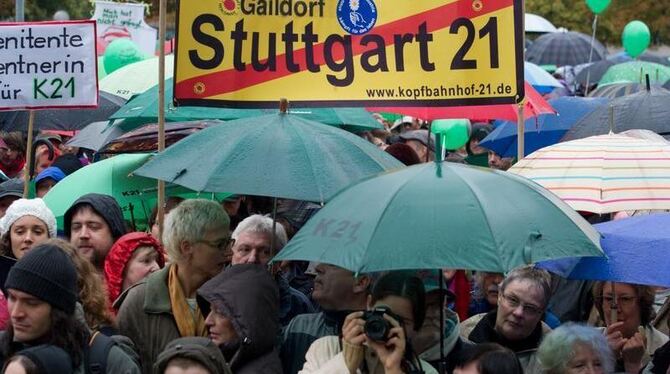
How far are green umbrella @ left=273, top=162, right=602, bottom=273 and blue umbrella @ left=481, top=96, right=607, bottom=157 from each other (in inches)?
260

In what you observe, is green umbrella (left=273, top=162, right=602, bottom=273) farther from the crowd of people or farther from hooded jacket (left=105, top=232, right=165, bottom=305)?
hooded jacket (left=105, top=232, right=165, bottom=305)

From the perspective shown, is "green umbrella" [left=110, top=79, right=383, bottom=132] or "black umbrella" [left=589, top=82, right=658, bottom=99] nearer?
"green umbrella" [left=110, top=79, right=383, bottom=132]

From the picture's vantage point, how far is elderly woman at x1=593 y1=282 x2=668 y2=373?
6660 mm

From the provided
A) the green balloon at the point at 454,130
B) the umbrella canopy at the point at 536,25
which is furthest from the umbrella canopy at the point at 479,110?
the umbrella canopy at the point at 536,25

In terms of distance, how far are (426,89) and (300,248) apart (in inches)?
68.7

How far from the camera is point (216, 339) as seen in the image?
20.0ft

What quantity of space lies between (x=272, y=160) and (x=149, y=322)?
33.6 inches

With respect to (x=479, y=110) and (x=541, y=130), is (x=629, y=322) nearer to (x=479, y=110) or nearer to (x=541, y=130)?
(x=479, y=110)

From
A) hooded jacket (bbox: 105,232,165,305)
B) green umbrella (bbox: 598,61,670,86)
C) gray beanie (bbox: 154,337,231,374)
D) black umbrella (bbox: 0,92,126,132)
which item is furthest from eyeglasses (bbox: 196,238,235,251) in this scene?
green umbrella (bbox: 598,61,670,86)

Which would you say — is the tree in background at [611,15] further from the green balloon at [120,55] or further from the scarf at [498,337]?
the scarf at [498,337]

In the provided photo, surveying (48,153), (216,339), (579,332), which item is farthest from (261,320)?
(48,153)

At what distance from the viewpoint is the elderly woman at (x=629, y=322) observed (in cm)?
666

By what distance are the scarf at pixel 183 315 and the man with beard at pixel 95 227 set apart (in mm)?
1194

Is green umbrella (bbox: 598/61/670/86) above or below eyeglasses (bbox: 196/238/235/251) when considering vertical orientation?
above
